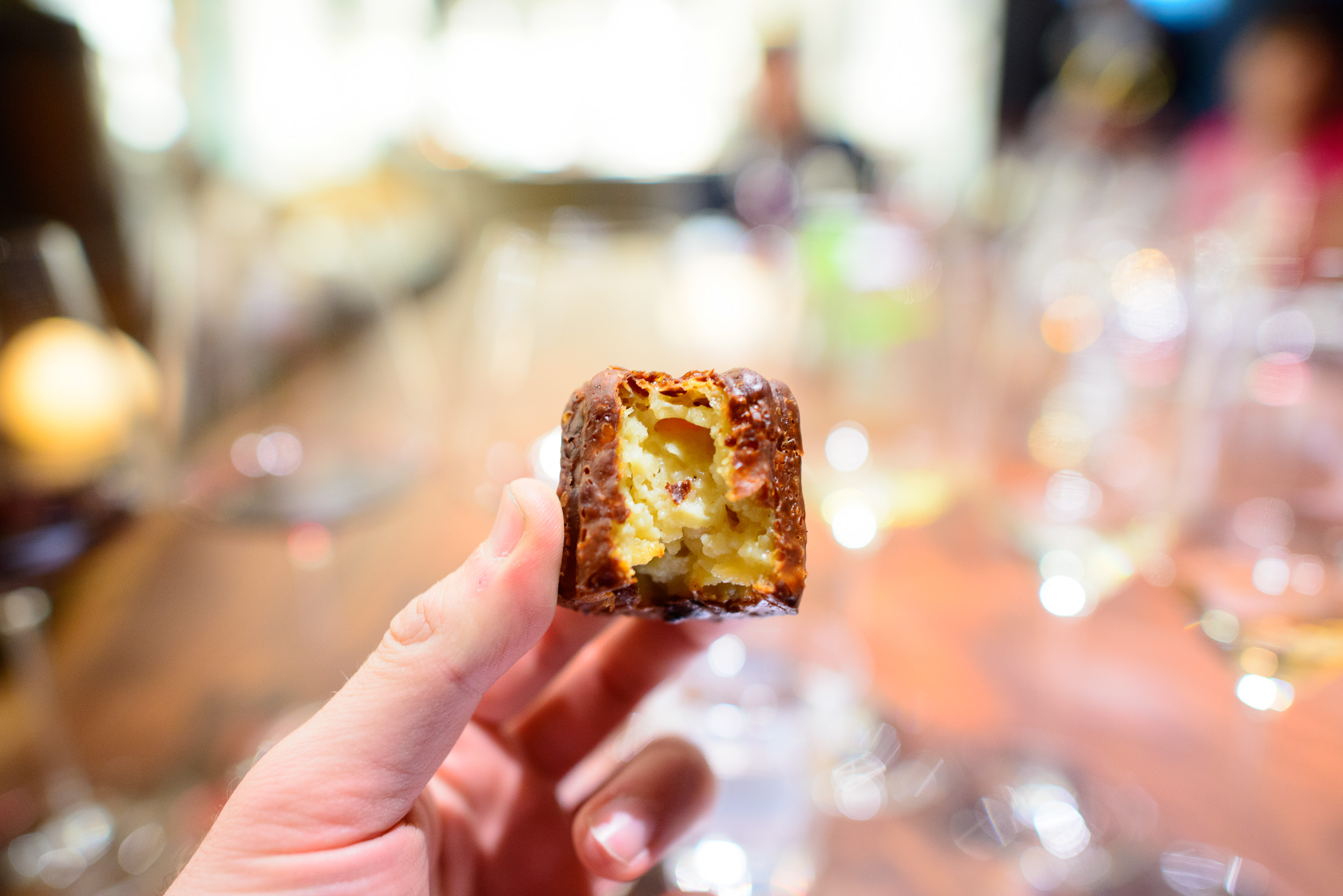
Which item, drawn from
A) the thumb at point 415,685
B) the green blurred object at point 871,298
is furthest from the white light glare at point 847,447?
the thumb at point 415,685

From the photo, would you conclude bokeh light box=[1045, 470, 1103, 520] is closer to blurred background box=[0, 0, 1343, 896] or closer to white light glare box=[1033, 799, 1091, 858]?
blurred background box=[0, 0, 1343, 896]

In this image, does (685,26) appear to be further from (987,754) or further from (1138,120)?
(987,754)

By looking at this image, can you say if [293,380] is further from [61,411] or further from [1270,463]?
[1270,463]

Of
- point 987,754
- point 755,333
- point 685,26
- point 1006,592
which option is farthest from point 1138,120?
point 987,754

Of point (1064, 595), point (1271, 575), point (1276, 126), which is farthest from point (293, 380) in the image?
point (1276, 126)

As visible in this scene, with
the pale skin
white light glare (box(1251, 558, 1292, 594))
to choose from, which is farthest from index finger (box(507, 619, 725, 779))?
white light glare (box(1251, 558, 1292, 594))

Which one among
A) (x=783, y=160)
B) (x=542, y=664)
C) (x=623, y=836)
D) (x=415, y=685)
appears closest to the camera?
(x=415, y=685)
